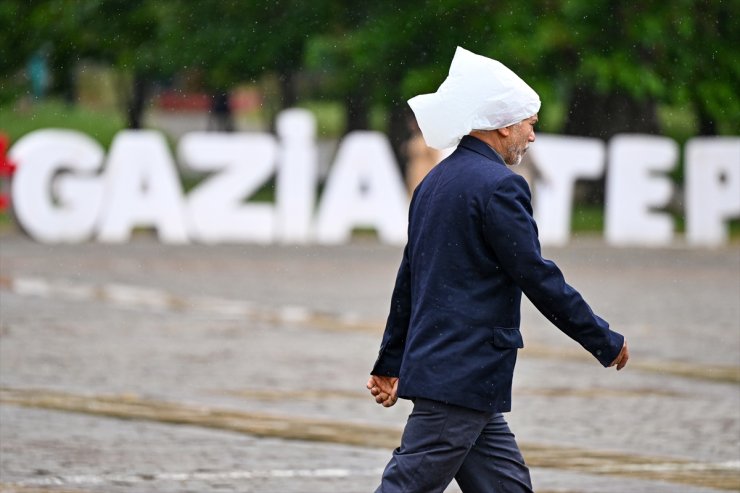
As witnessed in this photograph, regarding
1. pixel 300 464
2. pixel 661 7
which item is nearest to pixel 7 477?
pixel 300 464

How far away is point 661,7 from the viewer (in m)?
26.4

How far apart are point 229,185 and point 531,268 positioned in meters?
18.7

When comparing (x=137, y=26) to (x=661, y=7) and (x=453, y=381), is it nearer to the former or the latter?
(x=661, y=7)

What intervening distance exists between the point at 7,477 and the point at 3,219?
20.7 m

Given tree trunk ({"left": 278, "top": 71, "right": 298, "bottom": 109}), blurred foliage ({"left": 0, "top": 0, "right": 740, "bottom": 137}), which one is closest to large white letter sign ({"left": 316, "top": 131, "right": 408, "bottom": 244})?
blurred foliage ({"left": 0, "top": 0, "right": 740, "bottom": 137})

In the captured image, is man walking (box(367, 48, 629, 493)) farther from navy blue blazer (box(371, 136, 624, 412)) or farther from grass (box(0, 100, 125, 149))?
grass (box(0, 100, 125, 149))

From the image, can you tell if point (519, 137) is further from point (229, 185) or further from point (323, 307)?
point (229, 185)

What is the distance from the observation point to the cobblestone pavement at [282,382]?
7.88 metres

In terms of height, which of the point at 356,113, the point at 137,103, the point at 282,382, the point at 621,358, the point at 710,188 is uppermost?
the point at 137,103

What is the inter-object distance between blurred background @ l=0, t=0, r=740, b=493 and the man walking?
2.50 metres

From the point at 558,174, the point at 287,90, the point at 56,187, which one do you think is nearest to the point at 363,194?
the point at 558,174

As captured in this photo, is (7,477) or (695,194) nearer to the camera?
(7,477)

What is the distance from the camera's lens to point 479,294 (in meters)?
4.90

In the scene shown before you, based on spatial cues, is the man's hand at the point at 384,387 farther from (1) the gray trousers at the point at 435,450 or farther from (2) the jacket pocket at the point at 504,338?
(2) the jacket pocket at the point at 504,338
